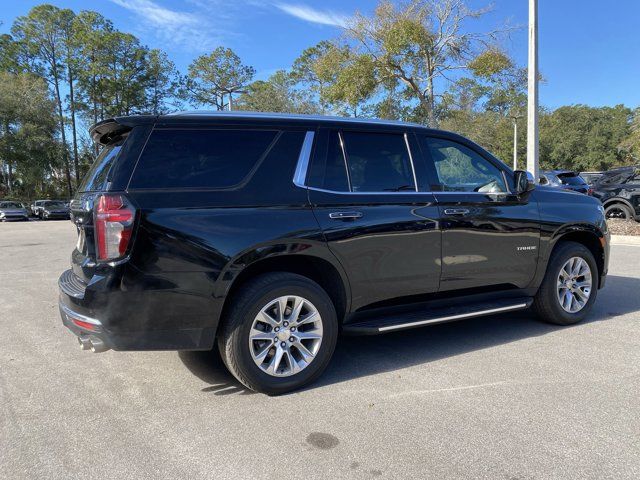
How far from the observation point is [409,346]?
4.57 m

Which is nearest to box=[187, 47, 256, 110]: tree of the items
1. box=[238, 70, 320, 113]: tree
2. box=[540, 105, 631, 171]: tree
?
box=[238, 70, 320, 113]: tree

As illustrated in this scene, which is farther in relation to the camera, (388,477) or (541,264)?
(541,264)

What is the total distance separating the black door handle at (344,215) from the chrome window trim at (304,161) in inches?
12.4

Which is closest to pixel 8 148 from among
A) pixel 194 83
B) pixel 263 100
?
pixel 194 83

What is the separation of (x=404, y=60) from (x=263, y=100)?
68.9 ft

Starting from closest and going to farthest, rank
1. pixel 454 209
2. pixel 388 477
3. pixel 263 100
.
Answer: pixel 388 477, pixel 454 209, pixel 263 100

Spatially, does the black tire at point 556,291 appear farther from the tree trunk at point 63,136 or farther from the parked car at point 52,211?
the tree trunk at point 63,136

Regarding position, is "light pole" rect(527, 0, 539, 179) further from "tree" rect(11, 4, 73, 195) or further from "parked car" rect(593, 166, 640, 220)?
"tree" rect(11, 4, 73, 195)

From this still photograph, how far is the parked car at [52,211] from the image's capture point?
36062 millimetres

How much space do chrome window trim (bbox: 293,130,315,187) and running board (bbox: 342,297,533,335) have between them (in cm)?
120

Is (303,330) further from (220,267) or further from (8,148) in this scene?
(8,148)

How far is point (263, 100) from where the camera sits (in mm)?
39406

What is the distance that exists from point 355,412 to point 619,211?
50.5ft

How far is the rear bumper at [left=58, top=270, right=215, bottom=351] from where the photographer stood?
313cm
